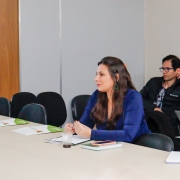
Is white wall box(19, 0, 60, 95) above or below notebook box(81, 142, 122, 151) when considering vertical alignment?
above

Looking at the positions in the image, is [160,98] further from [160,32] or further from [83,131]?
[83,131]

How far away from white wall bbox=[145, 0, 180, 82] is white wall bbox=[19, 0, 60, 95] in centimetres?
178

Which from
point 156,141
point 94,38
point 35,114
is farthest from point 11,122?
point 94,38

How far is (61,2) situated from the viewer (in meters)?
5.35

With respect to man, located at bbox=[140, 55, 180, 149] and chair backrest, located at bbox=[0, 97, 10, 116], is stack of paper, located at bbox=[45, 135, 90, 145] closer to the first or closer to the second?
man, located at bbox=[140, 55, 180, 149]

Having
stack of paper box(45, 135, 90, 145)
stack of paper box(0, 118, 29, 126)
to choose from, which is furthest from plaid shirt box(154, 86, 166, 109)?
stack of paper box(45, 135, 90, 145)

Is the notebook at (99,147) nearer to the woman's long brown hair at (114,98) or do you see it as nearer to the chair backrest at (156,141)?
the chair backrest at (156,141)

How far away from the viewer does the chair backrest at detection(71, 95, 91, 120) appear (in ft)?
16.8

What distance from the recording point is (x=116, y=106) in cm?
268

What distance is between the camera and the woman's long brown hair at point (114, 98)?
8.80 ft

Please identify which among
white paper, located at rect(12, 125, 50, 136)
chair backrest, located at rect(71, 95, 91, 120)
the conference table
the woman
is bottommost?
chair backrest, located at rect(71, 95, 91, 120)

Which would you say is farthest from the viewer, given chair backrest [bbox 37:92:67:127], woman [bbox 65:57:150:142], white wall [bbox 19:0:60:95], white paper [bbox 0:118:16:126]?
white wall [bbox 19:0:60:95]

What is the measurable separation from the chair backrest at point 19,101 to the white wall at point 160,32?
240cm

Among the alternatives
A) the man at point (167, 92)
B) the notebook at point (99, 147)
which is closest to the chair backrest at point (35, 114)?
the notebook at point (99, 147)
